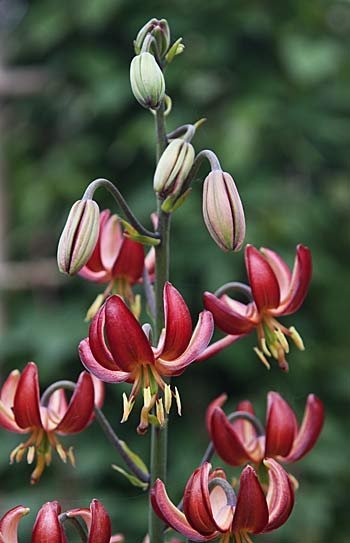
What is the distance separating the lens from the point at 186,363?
2.16ft

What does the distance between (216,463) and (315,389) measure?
389 millimetres

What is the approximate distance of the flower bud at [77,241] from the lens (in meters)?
0.70

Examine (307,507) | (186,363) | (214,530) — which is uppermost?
(186,363)

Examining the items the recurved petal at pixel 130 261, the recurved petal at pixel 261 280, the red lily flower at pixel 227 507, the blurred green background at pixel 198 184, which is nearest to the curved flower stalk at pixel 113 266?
the recurved petal at pixel 130 261

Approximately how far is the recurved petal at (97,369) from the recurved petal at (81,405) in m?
0.07

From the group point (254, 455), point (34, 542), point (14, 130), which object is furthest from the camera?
point (14, 130)

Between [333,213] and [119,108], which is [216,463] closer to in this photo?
[333,213]

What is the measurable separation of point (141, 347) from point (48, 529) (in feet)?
0.48

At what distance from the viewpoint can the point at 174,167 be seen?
2.28 feet

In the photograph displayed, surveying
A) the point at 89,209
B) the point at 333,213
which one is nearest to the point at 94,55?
the point at 333,213

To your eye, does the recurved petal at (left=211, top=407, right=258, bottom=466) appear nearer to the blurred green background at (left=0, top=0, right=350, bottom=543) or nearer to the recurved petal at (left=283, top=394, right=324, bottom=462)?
the recurved petal at (left=283, top=394, right=324, bottom=462)

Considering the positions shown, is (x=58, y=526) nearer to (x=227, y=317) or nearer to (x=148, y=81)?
Answer: (x=227, y=317)

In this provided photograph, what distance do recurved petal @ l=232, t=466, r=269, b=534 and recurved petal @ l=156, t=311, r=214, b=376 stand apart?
0.29 ft

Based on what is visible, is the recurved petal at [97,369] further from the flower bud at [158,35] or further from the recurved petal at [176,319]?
the flower bud at [158,35]
